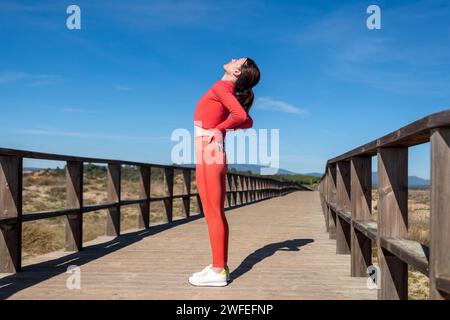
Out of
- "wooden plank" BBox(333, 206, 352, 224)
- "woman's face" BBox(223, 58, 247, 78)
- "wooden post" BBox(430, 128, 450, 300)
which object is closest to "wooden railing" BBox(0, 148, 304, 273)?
"woman's face" BBox(223, 58, 247, 78)

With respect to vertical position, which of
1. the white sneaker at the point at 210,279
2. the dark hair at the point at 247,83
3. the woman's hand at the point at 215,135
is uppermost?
the dark hair at the point at 247,83

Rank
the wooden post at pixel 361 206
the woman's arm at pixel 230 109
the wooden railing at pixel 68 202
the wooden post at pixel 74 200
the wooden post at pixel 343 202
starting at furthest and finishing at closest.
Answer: the wooden post at pixel 74 200, the wooden post at pixel 343 202, the wooden railing at pixel 68 202, the wooden post at pixel 361 206, the woman's arm at pixel 230 109

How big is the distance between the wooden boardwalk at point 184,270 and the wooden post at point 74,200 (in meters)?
0.19

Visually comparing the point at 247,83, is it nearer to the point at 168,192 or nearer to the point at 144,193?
the point at 144,193

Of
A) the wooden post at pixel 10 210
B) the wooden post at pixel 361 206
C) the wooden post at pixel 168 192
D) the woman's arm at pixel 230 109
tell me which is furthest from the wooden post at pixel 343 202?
the wooden post at pixel 168 192

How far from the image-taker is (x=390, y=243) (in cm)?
328

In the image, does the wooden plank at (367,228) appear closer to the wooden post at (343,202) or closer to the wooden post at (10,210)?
the wooden post at (343,202)

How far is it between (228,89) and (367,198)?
1.57 m

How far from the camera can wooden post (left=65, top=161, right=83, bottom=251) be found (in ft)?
20.7

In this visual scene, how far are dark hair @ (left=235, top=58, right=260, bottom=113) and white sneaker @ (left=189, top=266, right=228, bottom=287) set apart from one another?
143 cm

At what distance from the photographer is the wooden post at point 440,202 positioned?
2.31 m

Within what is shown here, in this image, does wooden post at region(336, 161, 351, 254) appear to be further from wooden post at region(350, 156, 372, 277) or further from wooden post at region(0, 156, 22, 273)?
wooden post at region(0, 156, 22, 273)

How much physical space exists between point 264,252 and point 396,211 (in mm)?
3158

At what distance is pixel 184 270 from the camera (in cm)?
520
